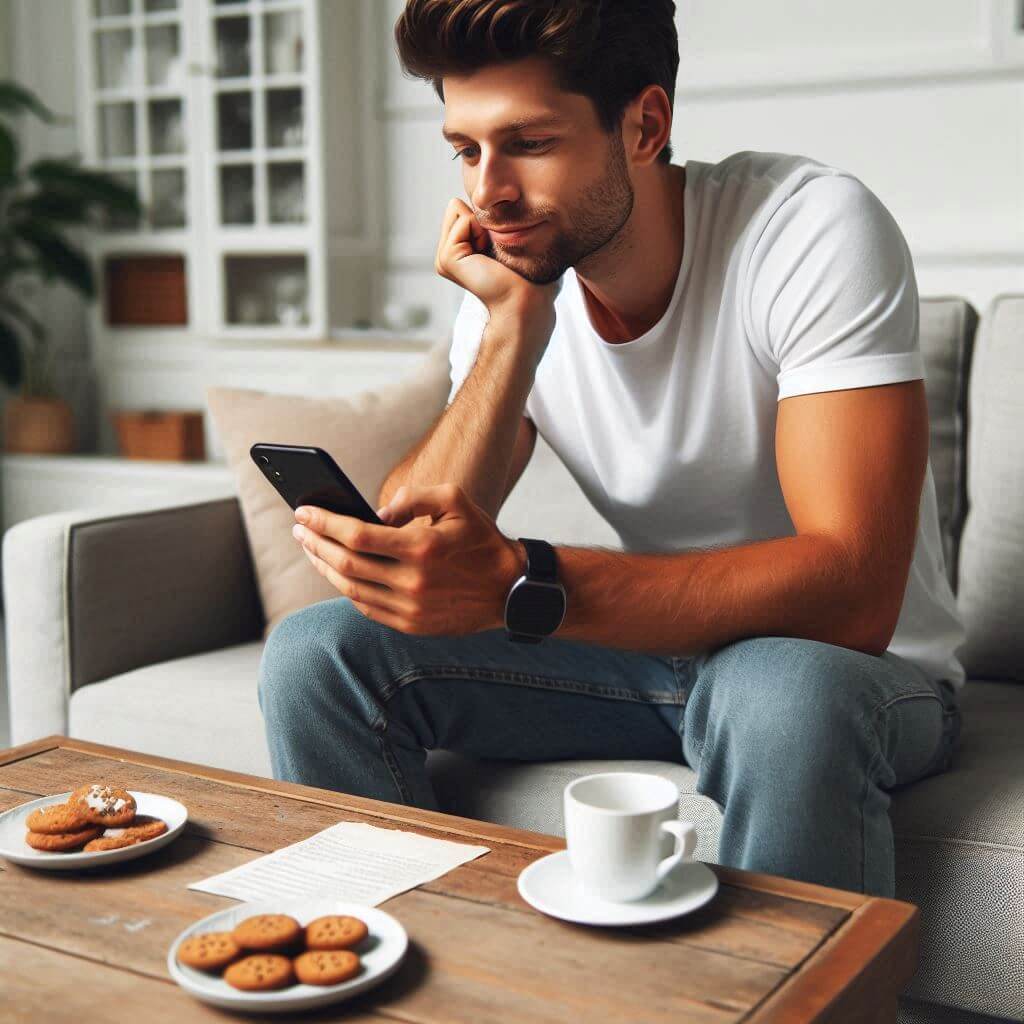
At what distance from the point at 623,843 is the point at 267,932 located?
229 mm

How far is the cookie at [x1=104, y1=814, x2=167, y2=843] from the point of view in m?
1.01

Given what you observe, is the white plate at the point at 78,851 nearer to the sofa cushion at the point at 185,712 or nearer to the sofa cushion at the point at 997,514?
the sofa cushion at the point at 185,712

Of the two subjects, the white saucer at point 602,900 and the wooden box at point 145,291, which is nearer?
the white saucer at point 602,900

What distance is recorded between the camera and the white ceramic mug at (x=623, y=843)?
858mm

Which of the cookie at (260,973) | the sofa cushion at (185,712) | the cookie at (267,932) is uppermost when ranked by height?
the cookie at (267,932)

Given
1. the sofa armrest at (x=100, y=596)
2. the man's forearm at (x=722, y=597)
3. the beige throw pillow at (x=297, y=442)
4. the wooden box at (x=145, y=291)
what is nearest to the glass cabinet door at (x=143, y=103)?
the wooden box at (x=145, y=291)

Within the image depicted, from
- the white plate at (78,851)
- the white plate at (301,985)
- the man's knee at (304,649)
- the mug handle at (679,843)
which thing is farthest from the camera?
the man's knee at (304,649)

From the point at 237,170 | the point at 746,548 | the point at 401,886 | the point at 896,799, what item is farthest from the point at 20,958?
the point at 237,170

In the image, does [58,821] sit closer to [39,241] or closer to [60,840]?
[60,840]

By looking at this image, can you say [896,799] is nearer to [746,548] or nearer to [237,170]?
[746,548]

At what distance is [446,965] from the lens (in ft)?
2.72

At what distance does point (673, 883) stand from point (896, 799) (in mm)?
467

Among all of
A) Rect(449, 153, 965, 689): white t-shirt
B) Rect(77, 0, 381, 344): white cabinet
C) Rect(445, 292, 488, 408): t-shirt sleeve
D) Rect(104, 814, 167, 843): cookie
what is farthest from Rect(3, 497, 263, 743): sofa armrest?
Rect(77, 0, 381, 344): white cabinet

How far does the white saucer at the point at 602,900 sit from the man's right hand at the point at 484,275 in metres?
0.77
